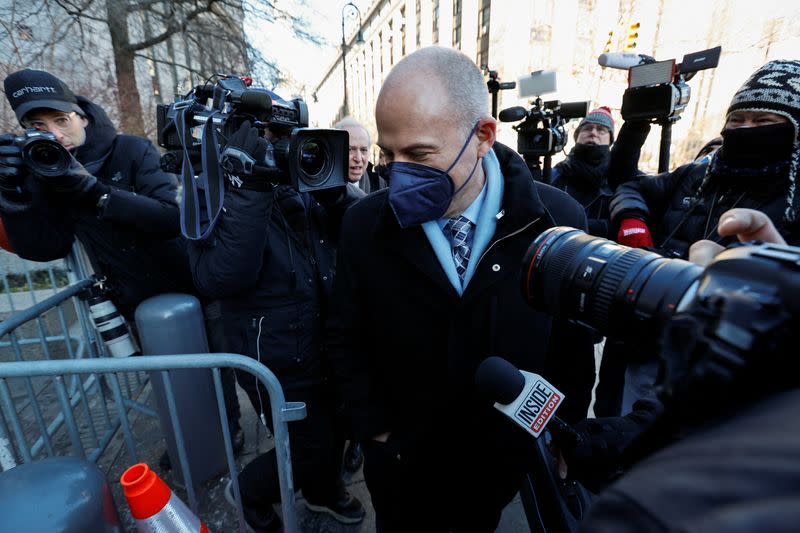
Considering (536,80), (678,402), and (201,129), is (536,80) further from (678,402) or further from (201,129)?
(678,402)

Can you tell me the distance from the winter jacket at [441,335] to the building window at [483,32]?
21.5 m

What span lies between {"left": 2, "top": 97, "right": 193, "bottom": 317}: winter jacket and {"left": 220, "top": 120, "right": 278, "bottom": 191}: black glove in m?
0.82

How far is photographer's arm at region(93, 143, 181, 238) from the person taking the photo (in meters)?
1.95

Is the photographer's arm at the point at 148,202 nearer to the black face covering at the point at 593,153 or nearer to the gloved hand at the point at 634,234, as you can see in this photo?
the gloved hand at the point at 634,234

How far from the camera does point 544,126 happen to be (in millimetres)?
3189

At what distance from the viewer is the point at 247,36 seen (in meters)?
9.30

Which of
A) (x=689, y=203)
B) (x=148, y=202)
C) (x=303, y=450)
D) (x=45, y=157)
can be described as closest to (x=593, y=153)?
(x=689, y=203)

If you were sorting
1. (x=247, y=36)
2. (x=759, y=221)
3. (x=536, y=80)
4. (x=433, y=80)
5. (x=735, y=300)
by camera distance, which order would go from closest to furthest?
(x=735, y=300)
(x=759, y=221)
(x=433, y=80)
(x=536, y=80)
(x=247, y=36)

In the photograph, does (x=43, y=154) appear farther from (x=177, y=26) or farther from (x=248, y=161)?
(x=177, y=26)

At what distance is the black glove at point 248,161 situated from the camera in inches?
57.3

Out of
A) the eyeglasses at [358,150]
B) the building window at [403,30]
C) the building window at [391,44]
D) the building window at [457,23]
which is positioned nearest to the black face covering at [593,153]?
the eyeglasses at [358,150]

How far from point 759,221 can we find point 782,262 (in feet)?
1.71

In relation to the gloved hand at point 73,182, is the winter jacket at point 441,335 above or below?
below

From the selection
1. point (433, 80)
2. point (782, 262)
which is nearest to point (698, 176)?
point (433, 80)
